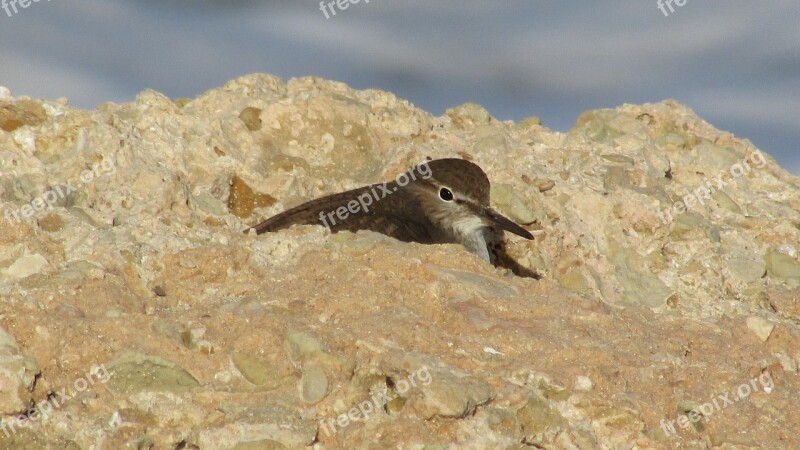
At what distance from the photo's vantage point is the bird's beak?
22.9 ft

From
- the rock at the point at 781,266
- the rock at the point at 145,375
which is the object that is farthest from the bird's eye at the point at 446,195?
the rock at the point at 145,375

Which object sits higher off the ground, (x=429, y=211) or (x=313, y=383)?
(x=429, y=211)

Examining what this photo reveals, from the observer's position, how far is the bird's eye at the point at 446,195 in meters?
7.66

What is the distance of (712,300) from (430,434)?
3.46 metres

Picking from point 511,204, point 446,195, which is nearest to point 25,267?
point 446,195

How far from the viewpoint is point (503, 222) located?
23.6 ft

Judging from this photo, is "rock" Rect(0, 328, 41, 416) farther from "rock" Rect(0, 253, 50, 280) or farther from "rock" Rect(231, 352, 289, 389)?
"rock" Rect(231, 352, 289, 389)

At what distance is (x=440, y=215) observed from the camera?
322 inches

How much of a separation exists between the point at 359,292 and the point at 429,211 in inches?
130

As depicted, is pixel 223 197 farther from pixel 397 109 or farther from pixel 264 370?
pixel 264 370

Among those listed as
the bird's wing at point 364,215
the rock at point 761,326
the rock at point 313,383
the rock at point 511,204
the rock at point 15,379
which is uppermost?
the rock at point 511,204

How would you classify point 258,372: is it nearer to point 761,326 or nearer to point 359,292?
point 359,292

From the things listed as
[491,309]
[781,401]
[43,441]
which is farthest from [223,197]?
[781,401]

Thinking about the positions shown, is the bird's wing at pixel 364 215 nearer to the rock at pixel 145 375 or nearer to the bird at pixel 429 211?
the bird at pixel 429 211
